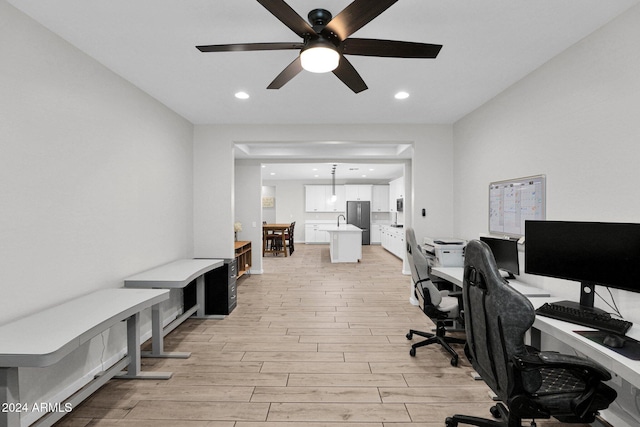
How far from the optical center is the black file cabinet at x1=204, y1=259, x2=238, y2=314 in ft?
13.2

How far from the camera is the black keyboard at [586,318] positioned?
1.67 metres

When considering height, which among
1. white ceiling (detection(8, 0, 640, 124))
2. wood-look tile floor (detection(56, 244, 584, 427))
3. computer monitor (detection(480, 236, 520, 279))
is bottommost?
wood-look tile floor (detection(56, 244, 584, 427))

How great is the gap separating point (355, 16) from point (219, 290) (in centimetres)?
357

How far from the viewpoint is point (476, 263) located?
1.64 m

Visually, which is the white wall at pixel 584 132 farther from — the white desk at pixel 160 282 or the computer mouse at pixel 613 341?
the white desk at pixel 160 282

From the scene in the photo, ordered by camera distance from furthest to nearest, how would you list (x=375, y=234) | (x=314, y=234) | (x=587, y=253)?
(x=314, y=234), (x=375, y=234), (x=587, y=253)

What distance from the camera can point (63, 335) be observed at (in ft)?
5.44

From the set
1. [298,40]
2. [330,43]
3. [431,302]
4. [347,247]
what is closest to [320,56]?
[330,43]

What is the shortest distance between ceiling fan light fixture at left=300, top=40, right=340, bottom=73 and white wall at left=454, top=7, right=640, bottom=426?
6.13ft

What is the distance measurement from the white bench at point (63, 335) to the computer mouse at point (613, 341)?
2725mm

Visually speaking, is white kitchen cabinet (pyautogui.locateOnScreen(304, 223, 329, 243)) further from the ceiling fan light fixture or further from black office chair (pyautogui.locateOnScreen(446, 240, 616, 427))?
Result: black office chair (pyautogui.locateOnScreen(446, 240, 616, 427))

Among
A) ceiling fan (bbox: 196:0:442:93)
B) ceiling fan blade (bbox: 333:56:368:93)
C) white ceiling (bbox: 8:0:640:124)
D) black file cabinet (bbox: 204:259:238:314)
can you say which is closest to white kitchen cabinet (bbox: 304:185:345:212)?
black file cabinet (bbox: 204:259:238:314)

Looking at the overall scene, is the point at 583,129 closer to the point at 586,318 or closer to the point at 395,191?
the point at 586,318

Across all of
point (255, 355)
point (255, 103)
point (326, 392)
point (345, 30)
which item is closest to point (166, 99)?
point (255, 103)
